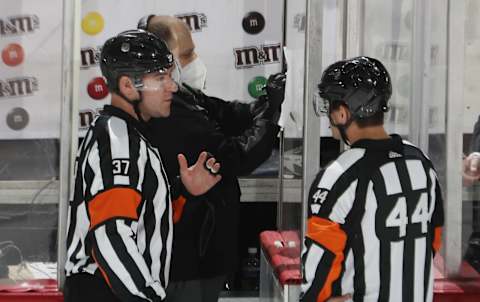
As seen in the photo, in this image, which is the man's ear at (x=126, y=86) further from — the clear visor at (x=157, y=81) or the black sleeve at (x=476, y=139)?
the black sleeve at (x=476, y=139)

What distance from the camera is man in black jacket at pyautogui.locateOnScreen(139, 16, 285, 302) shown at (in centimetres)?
317

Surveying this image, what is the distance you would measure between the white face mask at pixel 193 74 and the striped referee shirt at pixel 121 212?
1074 mm

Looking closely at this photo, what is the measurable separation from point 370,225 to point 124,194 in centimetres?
64

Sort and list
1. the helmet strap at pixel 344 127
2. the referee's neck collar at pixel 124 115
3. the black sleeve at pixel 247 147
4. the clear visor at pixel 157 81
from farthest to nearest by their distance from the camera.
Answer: the black sleeve at pixel 247 147
the clear visor at pixel 157 81
the referee's neck collar at pixel 124 115
the helmet strap at pixel 344 127

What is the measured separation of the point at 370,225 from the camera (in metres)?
2.20

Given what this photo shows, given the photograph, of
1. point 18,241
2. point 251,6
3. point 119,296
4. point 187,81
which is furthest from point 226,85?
point 119,296

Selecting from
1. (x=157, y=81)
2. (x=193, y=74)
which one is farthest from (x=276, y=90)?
(x=157, y=81)

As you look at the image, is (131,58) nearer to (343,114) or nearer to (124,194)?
(124,194)

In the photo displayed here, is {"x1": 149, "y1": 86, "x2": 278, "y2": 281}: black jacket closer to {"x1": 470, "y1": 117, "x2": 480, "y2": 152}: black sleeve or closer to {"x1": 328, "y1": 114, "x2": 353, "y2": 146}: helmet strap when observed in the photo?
{"x1": 470, "y1": 117, "x2": 480, "y2": 152}: black sleeve

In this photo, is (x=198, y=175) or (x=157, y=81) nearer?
(x=157, y=81)

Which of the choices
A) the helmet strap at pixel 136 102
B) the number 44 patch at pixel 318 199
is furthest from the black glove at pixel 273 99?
the number 44 patch at pixel 318 199

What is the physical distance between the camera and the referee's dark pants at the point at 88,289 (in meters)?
2.50

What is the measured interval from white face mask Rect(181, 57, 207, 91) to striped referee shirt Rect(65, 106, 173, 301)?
3.52 ft

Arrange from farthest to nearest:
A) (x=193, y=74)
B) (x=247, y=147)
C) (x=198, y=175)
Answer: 1. (x=193, y=74)
2. (x=247, y=147)
3. (x=198, y=175)
